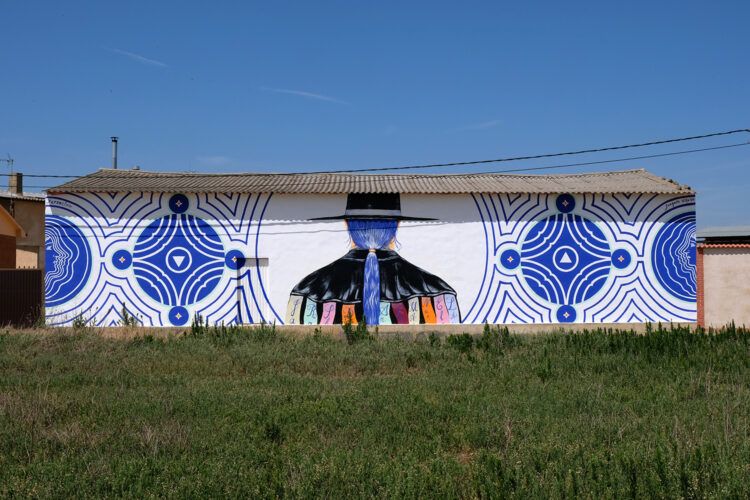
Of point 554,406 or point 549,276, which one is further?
point 549,276

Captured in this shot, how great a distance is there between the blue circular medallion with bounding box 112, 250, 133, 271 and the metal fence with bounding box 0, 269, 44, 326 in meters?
1.97

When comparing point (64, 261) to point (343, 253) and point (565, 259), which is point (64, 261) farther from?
point (565, 259)

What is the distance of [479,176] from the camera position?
19812 mm

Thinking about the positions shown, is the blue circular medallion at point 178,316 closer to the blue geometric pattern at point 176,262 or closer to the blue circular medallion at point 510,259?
the blue geometric pattern at point 176,262

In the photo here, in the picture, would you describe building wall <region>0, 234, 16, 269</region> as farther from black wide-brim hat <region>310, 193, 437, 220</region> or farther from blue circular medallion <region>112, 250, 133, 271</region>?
black wide-brim hat <region>310, 193, 437, 220</region>

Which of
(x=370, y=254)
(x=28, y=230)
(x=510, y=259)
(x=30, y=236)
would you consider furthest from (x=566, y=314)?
(x=28, y=230)

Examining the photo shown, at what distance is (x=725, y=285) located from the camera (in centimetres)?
1708

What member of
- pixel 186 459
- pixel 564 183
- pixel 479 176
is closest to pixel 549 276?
pixel 564 183

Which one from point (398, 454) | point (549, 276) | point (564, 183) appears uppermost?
point (564, 183)

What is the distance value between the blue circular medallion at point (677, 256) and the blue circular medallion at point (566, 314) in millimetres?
2489

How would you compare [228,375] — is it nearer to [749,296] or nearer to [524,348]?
[524,348]

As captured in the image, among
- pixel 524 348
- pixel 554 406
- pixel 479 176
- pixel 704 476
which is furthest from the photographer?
pixel 479 176

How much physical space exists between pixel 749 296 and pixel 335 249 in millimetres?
11050

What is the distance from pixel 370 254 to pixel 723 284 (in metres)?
9.54
